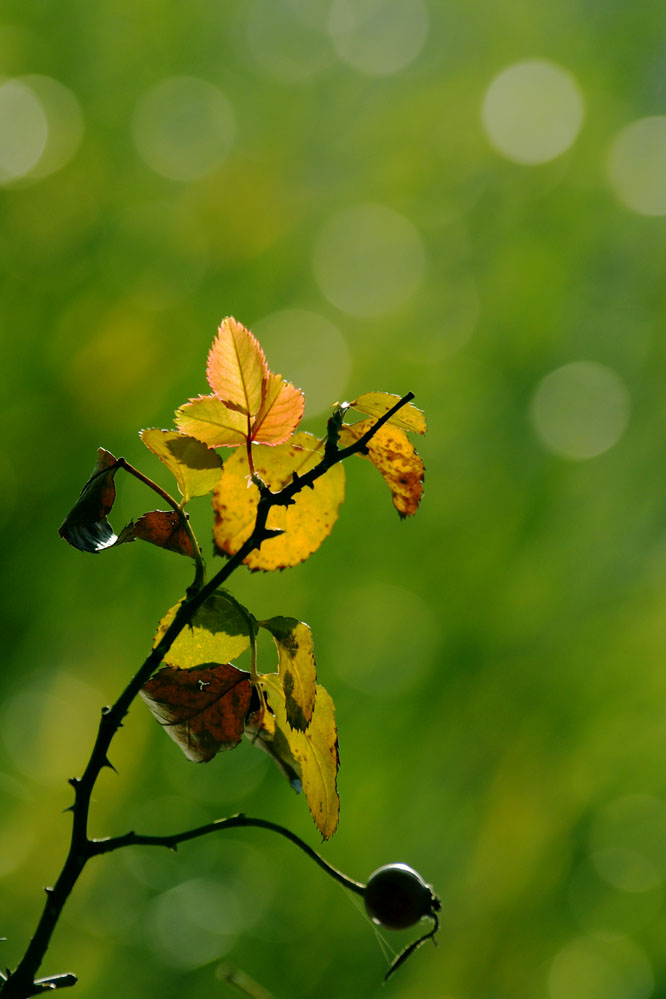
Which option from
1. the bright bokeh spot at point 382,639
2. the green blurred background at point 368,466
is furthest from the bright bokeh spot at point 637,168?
the bright bokeh spot at point 382,639

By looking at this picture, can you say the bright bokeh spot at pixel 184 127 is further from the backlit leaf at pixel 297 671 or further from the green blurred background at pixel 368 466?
the backlit leaf at pixel 297 671

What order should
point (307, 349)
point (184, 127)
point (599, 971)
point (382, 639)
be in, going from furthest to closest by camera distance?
point (184, 127) < point (307, 349) < point (382, 639) < point (599, 971)

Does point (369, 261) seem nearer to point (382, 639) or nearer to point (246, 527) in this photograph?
point (382, 639)

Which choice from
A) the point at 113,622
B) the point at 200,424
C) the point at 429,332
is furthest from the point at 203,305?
the point at 200,424

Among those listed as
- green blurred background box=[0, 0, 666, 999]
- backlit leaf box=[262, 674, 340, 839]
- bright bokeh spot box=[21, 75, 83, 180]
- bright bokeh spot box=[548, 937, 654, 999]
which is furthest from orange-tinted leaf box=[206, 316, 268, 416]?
bright bokeh spot box=[21, 75, 83, 180]

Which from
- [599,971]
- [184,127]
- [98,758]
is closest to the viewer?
[98,758]

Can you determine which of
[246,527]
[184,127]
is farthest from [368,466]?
[246,527]

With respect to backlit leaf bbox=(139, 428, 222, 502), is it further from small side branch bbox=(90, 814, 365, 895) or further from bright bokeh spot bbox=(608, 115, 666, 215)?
bright bokeh spot bbox=(608, 115, 666, 215)
